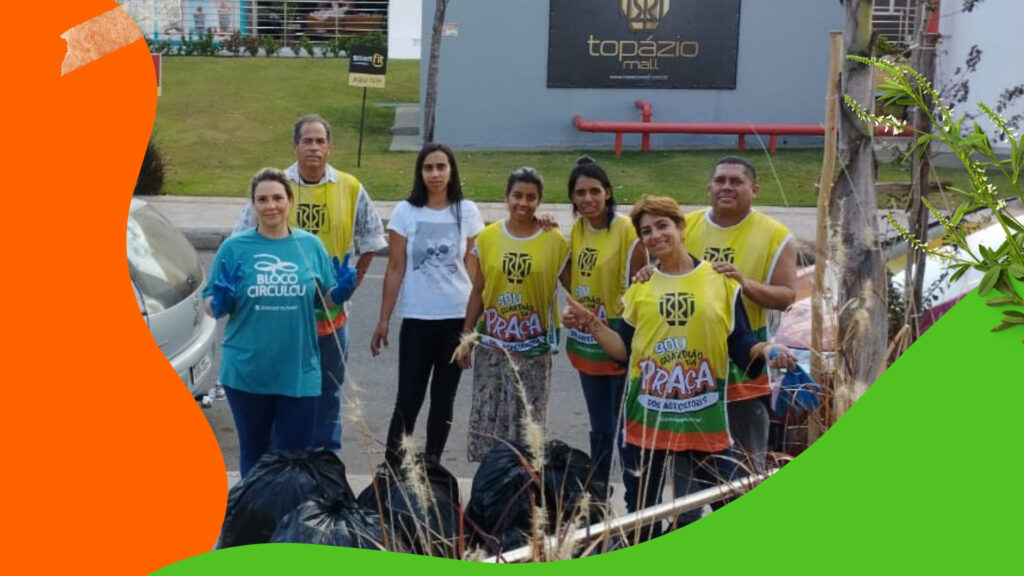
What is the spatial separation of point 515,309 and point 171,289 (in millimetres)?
1067

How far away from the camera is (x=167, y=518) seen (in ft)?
7.64

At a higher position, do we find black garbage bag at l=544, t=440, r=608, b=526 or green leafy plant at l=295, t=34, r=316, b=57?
green leafy plant at l=295, t=34, r=316, b=57

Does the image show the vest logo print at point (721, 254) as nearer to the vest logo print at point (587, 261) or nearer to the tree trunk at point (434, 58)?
the vest logo print at point (587, 261)

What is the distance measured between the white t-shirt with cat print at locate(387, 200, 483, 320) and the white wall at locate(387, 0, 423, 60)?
27.9 inches

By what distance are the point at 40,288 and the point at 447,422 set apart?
6.72 ft

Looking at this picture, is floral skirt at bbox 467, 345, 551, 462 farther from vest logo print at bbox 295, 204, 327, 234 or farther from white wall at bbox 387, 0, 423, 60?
white wall at bbox 387, 0, 423, 60

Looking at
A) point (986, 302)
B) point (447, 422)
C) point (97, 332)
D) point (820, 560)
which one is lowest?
point (447, 422)

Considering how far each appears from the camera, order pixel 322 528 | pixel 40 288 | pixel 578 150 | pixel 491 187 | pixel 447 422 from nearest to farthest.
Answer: pixel 40 288 < pixel 322 528 < pixel 578 150 < pixel 447 422 < pixel 491 187

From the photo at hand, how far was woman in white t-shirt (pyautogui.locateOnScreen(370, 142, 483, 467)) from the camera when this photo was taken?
4020 mm

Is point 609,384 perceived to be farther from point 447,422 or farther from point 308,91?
point 308,91

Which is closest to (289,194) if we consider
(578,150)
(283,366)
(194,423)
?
(283,366)

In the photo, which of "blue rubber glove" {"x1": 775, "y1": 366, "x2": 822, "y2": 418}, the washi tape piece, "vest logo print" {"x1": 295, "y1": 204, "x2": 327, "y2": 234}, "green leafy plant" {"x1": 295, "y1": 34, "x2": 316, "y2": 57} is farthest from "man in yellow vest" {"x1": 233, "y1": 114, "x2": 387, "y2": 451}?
the washi tape piece

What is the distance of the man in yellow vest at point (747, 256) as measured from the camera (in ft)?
10.8

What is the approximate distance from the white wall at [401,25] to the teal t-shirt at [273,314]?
645 mm
